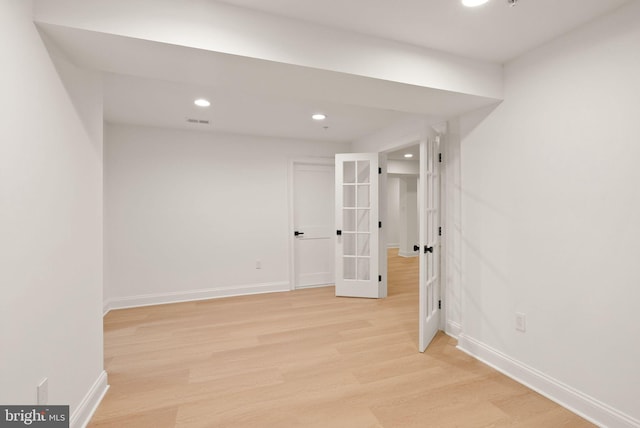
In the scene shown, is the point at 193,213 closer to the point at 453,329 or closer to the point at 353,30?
the point at 353,30

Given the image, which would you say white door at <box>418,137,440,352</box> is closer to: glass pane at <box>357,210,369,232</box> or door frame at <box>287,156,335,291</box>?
glass pane at <box>357,210,369,232</box>

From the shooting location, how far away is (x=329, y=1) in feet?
5.08

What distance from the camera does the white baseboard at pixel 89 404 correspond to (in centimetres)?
158

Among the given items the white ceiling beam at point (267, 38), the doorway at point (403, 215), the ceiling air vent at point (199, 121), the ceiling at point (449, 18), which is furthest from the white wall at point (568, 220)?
the ceiling air vent at point (199, 121)

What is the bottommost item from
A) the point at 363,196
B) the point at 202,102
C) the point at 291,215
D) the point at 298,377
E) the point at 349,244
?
the point at 298,377

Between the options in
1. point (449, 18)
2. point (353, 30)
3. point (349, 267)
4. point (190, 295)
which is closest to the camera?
point (449, 18)

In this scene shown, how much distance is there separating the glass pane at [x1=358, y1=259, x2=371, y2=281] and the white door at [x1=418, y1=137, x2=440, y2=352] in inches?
55.1

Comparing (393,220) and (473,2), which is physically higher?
(473,2)

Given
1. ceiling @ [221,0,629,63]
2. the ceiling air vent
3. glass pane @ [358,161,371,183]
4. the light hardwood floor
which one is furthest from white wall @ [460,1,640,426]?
the ceiling air vent

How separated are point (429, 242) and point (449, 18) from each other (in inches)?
69.7

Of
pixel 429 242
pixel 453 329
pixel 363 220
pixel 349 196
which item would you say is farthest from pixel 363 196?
pixel 453 329

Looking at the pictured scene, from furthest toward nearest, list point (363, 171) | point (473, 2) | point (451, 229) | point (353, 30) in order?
point (363, 171), point (451, 229), point (353, 30), point (473, 2)

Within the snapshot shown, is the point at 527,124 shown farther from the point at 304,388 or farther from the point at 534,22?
the point at 304,388

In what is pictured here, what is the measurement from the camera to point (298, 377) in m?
2.16
